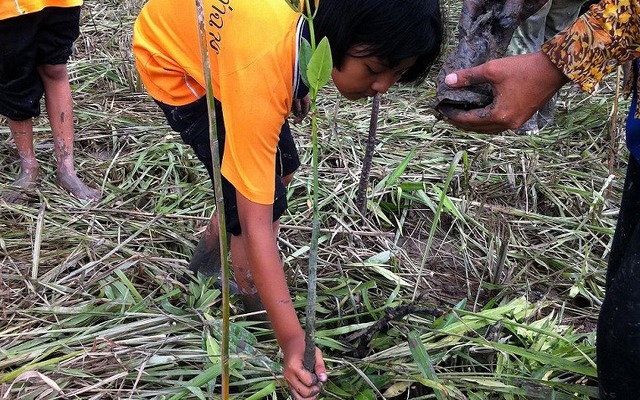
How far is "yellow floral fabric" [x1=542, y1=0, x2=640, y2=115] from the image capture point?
1.04 metres

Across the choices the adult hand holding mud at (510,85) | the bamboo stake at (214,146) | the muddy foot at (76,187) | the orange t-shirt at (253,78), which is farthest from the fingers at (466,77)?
the muddy foot at (76,187)

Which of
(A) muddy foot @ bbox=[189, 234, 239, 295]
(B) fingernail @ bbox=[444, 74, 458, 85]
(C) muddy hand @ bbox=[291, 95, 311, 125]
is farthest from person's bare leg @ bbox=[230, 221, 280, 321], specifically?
(B) fingernail @ bbox=[444, 74, 458, 85]

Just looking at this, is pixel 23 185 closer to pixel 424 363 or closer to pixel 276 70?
pixel 276 70

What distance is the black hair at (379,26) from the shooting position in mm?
1128

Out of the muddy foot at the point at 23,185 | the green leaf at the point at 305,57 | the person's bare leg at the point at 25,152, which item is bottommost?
the muddy foot at the point at 23,185

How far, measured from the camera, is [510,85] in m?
1.19

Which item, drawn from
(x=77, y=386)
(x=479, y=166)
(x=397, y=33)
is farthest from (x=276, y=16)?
(x=479, y=166)

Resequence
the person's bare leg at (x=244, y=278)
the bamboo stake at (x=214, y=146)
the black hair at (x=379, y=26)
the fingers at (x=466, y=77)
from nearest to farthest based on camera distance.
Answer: the bamboo stake at (x=214, y=146) < the black hair at (x=379, y=26) < the fingers at (x=466, y=77) < the person's bare leg at (x=244, y=278)

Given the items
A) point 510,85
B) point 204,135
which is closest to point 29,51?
point 204,135

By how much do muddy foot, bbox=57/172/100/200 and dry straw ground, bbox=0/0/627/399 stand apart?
0.12 feet

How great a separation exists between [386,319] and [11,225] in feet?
3.55

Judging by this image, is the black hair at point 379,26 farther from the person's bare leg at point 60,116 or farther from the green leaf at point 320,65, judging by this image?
the person's bare leg at point 60,116

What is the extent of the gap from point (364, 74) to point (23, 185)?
1307 mm

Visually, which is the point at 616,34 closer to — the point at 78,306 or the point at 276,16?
the point at 276,16
